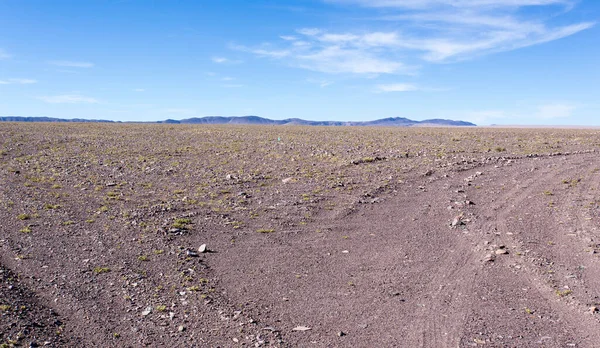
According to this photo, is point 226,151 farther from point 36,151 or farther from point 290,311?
point 290,311

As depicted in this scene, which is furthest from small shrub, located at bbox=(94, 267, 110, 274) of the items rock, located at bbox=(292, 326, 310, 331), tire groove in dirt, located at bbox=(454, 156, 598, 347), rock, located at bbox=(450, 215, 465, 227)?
rock, located at bbox=(450, 215, 465, 227)

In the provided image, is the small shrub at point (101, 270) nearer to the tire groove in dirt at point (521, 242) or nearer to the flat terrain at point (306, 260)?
the flat terrain at point (306, 260)

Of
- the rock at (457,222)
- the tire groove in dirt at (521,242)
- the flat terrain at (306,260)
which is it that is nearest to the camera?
the tire groove in dirt at (521,242)

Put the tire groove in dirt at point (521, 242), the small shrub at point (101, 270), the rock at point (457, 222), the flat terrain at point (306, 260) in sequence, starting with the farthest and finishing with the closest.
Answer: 1. the rock at point (457, 222)
2. the small shrub at point (101, 270)
3. the flat terrain at point (306, 260)
4. the tire groove in dirt at point (521, 242)

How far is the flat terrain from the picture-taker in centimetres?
712

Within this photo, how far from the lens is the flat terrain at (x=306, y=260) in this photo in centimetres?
712

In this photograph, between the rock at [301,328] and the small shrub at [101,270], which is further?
the small shrub at [101,270]

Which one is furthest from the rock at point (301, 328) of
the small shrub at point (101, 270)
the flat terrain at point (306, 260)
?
the small shrub at point (101, 270)

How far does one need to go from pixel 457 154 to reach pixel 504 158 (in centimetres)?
333

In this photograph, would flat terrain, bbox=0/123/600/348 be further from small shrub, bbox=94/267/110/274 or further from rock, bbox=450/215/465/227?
rock, bbox=450/215/465/227

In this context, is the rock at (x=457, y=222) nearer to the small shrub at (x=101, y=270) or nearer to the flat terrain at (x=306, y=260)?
the flat terrain at (x=306, y=260)

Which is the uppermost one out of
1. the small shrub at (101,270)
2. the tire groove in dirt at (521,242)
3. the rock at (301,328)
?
the tire groove in dirt at (521,242)

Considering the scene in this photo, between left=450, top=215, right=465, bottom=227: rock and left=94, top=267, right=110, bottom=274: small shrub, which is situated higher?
left=450, top=215, right=465, bottom=227: rock

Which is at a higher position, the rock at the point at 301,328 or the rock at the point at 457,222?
the rock at the point at 457,222
